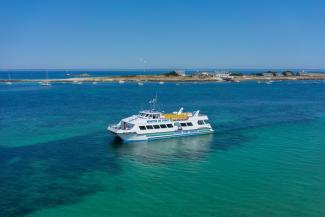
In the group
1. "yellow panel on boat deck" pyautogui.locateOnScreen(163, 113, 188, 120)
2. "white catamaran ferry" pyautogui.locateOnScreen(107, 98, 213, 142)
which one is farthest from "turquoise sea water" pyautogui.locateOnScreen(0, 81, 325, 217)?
"yellow panel on boat deck" pyautogui.locateOnScreen(163, 113, 188, 120)

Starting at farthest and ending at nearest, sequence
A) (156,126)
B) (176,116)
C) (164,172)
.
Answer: (176,116) < (156,126) < (164,172)

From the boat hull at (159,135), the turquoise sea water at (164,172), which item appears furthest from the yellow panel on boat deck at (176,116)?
the turquoise sea water at (164,172)

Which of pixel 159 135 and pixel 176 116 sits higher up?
pixel 176 116

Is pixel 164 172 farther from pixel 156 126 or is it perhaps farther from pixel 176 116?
pixel 176 116

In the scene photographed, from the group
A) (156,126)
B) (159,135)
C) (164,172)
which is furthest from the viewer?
(156,126)

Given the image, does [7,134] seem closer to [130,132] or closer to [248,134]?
[130,132]

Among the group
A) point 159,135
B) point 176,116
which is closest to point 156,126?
point 159,135

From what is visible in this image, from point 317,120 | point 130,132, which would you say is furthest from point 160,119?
point 317,120

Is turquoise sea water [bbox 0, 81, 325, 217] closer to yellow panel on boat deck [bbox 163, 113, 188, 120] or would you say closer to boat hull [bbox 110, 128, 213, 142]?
boat hull [bbox 110, 128, 213, 142]

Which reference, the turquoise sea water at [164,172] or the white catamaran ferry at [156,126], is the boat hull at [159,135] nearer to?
the white catamaran ferry at [156,126]
